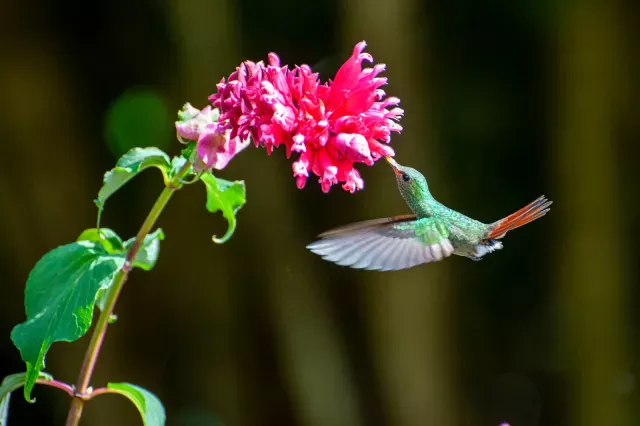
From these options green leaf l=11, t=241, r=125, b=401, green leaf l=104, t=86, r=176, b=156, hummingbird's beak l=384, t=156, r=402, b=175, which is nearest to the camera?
green leaf l=11, t=241, r=125, b=401

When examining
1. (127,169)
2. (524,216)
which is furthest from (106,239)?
(524,216)

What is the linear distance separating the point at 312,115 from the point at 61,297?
1.18ft

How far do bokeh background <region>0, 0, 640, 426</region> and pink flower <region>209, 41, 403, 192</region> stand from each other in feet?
5.69

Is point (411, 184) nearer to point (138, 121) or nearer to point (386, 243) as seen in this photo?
point (386, 243)

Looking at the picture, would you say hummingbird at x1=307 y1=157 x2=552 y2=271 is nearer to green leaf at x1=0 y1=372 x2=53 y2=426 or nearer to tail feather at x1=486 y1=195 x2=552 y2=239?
tail feather at x1=486 y1=195 x2=552 y2=239

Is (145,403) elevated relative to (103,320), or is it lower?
lower

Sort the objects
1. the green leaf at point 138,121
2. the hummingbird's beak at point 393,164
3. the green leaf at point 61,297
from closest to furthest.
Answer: the green leaf at point 61,297 < the hummingbird's beak at point 393,164 < the green leaf at point 138,121

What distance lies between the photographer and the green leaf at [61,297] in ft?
3.00

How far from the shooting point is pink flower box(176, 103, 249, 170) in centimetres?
97

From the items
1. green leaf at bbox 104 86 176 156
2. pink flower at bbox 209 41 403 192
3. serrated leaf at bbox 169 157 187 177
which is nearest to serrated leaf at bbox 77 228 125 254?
serrated leaf at bbox 169 157 187 177

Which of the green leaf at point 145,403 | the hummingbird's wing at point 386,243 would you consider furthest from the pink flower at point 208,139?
the green leaf at point 145,403

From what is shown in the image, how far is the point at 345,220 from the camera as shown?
289 cm

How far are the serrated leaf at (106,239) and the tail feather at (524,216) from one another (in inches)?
20.0

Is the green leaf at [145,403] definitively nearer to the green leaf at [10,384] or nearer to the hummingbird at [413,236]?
the green leaf at [10,384]
